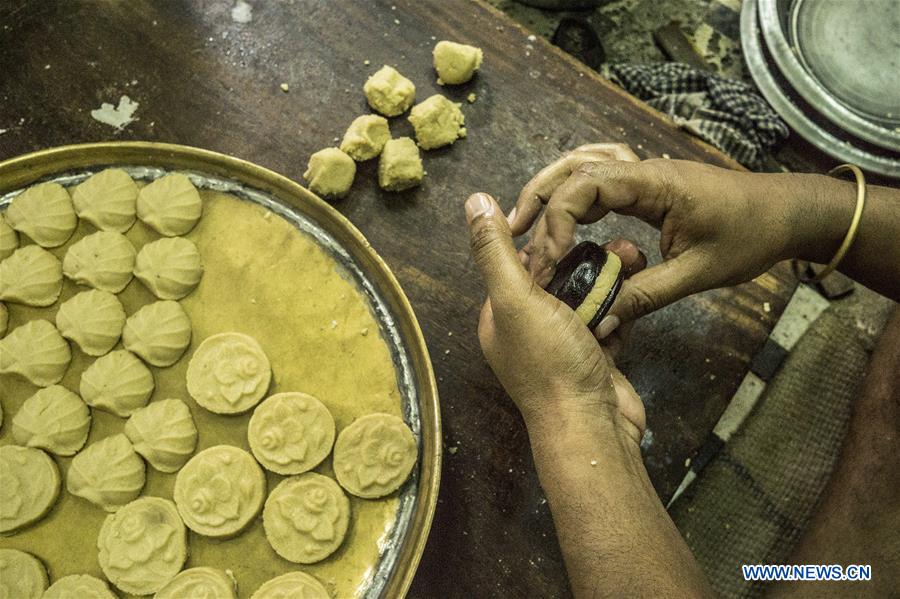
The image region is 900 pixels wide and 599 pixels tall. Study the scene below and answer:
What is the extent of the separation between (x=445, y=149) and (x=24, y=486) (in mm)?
1901

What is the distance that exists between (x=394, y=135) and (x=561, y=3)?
6.50 feet

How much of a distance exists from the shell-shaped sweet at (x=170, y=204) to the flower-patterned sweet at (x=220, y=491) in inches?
30.3

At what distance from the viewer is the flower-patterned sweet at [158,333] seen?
1.92m

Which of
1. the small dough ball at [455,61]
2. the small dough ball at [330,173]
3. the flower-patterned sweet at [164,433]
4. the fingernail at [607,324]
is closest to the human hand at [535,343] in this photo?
the fingernail at [607,324]

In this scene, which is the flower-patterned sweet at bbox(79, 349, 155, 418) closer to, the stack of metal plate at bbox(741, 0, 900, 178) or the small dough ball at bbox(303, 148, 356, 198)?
the small dough ball at bbox(303, 148, 356, 198)

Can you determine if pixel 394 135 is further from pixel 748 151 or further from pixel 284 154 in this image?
pixel 748 151

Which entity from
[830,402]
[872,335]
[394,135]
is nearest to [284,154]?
[394,135]

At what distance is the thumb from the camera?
171 centimetres

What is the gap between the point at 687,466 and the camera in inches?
90.2

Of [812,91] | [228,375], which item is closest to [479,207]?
[228,375]

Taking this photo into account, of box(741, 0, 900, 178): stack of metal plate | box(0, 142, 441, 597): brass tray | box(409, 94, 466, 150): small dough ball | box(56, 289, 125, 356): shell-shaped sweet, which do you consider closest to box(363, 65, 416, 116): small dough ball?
box(409, 94, 466, 150): small dough ball

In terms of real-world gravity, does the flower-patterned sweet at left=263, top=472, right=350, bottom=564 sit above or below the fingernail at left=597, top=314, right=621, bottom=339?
below

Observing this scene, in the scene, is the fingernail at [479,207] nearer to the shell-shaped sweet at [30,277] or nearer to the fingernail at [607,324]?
the fingernail at [607,324]

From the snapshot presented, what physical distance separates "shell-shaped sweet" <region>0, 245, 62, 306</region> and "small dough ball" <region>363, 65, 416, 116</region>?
134 centimetres
